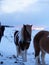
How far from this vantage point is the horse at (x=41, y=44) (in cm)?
833

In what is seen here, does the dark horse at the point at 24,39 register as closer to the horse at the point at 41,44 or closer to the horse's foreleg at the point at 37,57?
the horse at the point at 41,44

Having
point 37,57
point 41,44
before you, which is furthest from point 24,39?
point 41,44

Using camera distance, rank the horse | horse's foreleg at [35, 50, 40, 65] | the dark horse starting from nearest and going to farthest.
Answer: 1. the horse
2. horse's foreleg at [35, 50, 40, 65]
3. the dark horse

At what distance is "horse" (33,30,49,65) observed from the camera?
8328mm

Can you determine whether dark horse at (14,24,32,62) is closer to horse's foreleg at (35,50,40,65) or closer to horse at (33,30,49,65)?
horse at (33,30,49,65)

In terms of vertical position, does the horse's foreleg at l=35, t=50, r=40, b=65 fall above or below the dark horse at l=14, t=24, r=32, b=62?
below

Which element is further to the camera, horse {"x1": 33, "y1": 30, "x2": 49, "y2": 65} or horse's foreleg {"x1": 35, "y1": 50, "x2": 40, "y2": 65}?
horse's foreleg {"x1": 35, "y1": 50, "x2": 40, "y2": 65}

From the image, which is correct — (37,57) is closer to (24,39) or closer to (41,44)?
(41,44)

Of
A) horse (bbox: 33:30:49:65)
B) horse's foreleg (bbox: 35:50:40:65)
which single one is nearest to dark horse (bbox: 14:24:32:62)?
horse (bbox: 33:30:49:65)

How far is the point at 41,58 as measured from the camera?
355 inches

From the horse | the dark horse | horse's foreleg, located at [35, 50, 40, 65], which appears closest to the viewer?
the horse

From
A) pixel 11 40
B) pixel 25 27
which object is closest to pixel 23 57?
pixel 25 27

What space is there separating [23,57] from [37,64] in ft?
4.13

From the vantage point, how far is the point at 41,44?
→ 8469mm
